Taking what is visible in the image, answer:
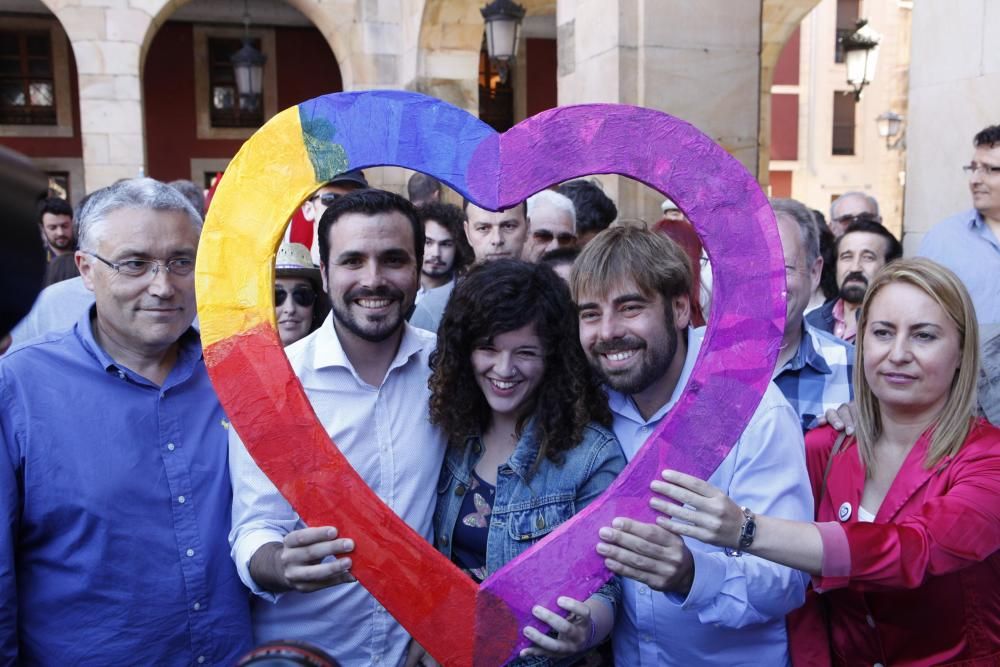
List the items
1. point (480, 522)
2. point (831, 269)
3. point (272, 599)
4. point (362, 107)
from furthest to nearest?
point (831, 269)
point (480, 522)
point (272, 599)
point (362, 107)

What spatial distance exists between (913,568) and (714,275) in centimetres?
66

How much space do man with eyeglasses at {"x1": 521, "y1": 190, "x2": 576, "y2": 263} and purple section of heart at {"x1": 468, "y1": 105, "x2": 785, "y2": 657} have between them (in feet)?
5.40

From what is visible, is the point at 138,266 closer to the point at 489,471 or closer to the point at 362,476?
the point at 362,476

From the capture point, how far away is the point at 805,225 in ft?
7.94

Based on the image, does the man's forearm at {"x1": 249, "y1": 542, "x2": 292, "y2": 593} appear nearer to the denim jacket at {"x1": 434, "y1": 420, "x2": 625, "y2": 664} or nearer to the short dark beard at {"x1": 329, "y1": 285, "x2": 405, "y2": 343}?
the denim jacket at {"x1": 434, "y1": 420, "x2": 625, "y2": 664}

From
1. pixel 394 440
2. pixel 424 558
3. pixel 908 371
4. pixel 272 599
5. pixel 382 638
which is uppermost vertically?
pixel 908 371

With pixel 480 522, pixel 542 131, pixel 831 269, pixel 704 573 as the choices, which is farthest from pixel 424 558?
pixel 831 269

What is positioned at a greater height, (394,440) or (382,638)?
(394,440)

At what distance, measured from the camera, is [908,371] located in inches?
67.7

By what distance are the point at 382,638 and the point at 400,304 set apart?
0.71 meters

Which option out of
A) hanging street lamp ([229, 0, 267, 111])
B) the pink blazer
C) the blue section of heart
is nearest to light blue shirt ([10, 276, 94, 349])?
the blue section of heart

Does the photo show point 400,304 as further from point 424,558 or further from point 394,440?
point 424,558

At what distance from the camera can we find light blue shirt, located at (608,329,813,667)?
1.62m

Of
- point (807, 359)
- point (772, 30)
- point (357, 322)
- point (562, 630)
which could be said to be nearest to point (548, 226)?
point (807, 359)
